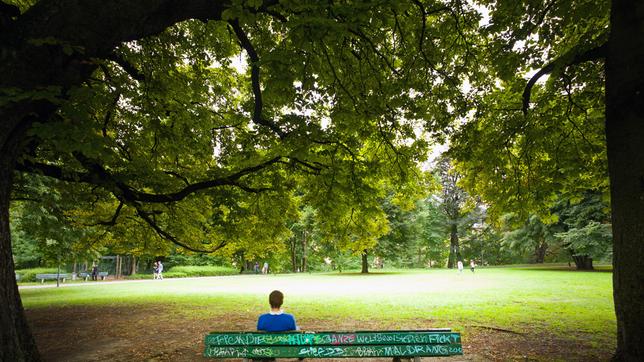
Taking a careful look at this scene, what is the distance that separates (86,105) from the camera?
5359 mm

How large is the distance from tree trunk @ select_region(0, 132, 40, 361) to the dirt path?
1624mm

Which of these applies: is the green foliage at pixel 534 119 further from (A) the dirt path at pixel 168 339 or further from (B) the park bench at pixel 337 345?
(B) the park bench at pixel 337 345

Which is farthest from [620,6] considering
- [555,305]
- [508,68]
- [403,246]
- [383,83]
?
[403,246]

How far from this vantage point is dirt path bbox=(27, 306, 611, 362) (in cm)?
677

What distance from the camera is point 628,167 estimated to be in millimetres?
5309

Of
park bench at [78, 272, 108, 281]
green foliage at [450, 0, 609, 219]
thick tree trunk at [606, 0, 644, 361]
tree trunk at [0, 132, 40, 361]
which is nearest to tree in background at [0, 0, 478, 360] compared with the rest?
tree trunk at [0, 132, 40, 361]

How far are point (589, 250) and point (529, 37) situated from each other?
2947 centimetres

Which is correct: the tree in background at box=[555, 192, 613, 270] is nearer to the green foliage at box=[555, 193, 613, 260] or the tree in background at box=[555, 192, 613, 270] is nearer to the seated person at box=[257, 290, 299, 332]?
the green foliage at box=[555, 193, 613, 260]

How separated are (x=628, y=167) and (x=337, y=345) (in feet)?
15.7

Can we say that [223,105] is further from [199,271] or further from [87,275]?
[199,271]

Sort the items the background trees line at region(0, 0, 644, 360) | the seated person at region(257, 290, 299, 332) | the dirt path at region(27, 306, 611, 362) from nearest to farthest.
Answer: the seated person at region(257, 290, 299, 332) → the background trees line at region(0, 0, 644, 360) → the dirt path at region(27, 306, 611, 362)

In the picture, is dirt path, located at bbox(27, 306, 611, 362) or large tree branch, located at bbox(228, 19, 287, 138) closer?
large tree branch, located at bbox(228, 19, 287, 138)

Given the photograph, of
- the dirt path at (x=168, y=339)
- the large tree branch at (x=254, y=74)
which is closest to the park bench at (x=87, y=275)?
the dirt path at (x=168, y=339)

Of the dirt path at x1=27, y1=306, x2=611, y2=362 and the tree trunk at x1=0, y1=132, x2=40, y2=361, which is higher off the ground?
the tree trunk at x1=0, y1=132, x2=40, y2=361
